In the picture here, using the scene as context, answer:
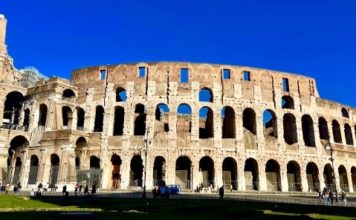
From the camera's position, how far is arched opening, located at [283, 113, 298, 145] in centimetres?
4103

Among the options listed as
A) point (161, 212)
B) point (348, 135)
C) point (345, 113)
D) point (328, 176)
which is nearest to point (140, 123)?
point (328, 176)

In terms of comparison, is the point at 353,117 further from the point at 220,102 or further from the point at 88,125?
the point at 88,125

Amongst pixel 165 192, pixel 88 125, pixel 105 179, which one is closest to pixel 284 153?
pixel 165 192

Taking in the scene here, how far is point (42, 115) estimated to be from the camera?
138 ft

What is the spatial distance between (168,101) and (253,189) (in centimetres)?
1316

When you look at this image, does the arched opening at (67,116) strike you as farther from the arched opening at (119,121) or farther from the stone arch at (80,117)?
the arched opening at (119,121)

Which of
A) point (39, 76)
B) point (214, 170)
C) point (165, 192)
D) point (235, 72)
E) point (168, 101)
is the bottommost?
point (165, 192)

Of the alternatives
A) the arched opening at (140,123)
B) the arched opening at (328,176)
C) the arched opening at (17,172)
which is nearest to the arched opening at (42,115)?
the arched opening at (17,172)

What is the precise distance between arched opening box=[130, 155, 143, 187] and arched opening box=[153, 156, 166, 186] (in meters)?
1.53

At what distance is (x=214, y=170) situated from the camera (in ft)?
120

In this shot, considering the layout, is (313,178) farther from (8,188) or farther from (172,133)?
(8,188)

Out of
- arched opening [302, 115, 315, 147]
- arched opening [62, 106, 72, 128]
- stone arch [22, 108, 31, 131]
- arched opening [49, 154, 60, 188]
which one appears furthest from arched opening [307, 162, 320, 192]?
stone arch [22, 108, 31, 131]

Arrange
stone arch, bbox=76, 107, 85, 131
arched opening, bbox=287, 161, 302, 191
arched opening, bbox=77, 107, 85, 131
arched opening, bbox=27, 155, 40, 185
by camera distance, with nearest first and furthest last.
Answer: arched opening, bbox=27, 155, 40, 185 < arched opening, bbox=287, 161, 302, 191 < stone arch, bbox=76, 107, 85, 131 < arched opening, bbox=77, 107, 85, 131

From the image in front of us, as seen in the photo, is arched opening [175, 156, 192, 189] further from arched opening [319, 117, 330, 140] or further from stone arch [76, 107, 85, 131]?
arched opening [319, 117, 330, 140]
